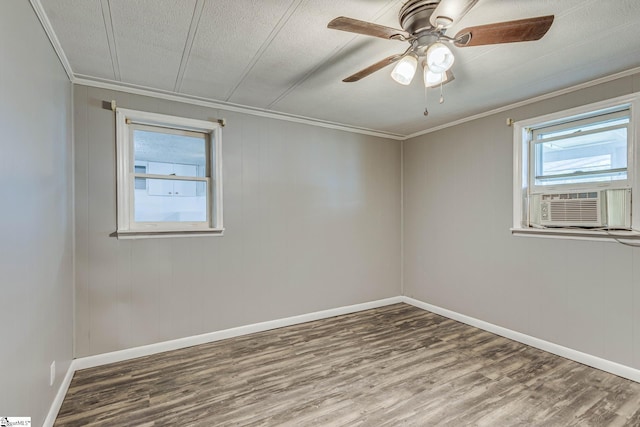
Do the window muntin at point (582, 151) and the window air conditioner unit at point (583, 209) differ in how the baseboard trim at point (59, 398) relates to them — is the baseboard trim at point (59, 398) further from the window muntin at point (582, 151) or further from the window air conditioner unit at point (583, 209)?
the window muntin at point (582, 151)

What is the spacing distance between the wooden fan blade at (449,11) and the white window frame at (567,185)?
2068 mm

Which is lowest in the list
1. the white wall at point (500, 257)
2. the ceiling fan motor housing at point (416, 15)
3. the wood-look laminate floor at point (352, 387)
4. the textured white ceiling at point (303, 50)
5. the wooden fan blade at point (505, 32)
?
the wood-look laminate floor at point (352, 387)

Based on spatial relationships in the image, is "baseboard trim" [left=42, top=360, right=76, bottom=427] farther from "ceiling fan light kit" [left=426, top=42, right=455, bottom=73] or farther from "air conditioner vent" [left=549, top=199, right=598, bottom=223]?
"air conditioner vent" [left=549, top=199, right=598, bottom=223]

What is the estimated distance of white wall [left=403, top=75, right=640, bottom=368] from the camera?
2.61m

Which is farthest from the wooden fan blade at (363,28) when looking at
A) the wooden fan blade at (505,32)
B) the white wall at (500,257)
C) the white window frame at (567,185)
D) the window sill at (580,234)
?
the window sill at (580,234)

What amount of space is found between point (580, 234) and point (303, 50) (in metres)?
2.87

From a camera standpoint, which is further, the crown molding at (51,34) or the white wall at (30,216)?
the crown molding at (51,34)

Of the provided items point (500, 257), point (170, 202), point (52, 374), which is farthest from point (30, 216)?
point (500, 257)

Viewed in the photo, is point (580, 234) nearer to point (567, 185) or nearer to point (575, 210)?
point (575, 210)

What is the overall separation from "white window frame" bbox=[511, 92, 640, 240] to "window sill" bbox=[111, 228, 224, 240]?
124 inches

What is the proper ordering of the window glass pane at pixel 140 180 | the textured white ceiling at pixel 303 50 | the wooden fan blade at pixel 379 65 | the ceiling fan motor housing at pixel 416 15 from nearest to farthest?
the ceiling fan motor housing at pixel 416 15 < the textured white ceiling at pixel 303 50 < the wooden fan blade at pixel 379 65 < the window glass pane at pixel 140 180

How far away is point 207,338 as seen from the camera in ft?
10.5

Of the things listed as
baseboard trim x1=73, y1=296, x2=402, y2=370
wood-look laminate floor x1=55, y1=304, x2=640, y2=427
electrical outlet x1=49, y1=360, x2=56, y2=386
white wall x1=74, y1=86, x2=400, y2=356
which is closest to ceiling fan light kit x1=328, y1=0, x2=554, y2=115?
white wall x1=74, y1=86, x2=400, y2=356

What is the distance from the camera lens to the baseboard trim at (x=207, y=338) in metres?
2.72
